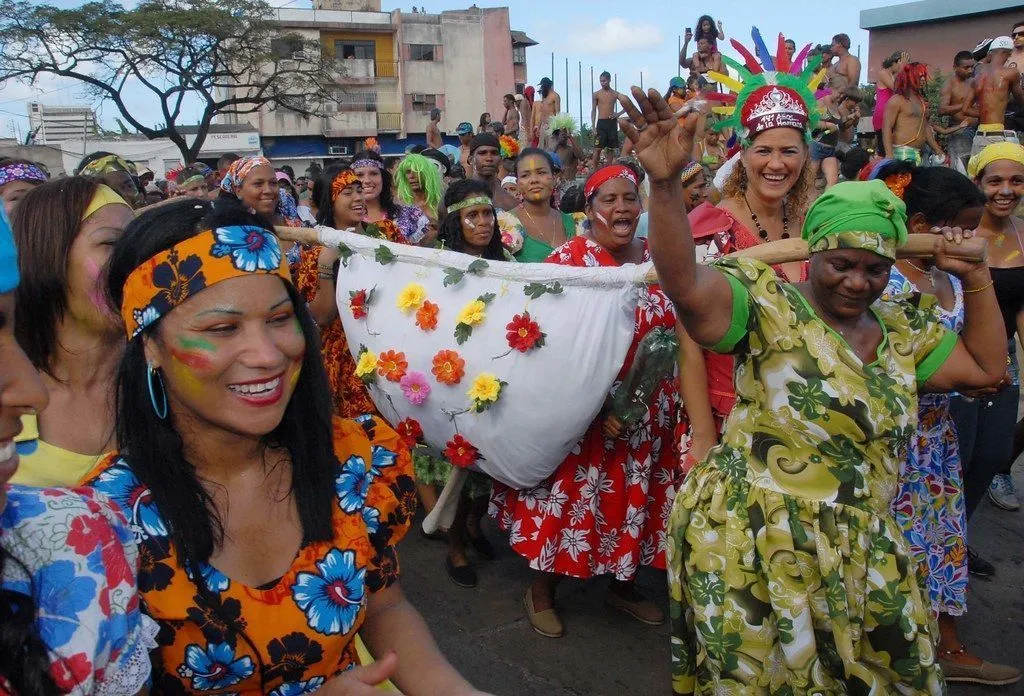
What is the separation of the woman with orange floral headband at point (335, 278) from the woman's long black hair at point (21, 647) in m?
2.49

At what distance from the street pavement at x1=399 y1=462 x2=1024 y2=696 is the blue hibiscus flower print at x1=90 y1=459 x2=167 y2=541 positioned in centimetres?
218

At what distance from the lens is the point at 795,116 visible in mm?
3145

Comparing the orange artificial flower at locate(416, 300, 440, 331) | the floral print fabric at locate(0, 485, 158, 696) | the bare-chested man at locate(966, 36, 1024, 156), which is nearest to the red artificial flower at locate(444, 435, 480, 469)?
the orange artificial flower at locate(416, 300, 440, 331)

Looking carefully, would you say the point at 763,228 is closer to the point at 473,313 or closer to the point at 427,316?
the point at 473,313

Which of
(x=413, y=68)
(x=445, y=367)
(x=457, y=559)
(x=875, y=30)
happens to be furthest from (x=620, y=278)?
(x=413, y=68)

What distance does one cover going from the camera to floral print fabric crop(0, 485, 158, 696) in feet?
3.84

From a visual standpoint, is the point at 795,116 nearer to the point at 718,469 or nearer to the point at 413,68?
the point at 718,469

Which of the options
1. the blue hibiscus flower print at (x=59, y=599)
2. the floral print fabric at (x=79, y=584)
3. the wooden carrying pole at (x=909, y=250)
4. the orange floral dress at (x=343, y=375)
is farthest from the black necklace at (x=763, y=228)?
the blue hibiscus flower print at (x=59, y=599)

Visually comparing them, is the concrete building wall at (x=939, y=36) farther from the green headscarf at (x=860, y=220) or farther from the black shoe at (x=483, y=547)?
the green headscarf at (x=860, y=220)

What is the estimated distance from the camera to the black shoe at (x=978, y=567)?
14.0 ft

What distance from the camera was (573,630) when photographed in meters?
3.85

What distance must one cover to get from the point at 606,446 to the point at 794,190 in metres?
1.31

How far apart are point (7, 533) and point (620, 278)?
233cm

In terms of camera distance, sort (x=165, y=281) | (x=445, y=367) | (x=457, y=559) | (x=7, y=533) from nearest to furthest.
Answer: (x=7, y=533) → (x=165, y=281) → (x=445, y=367) → (x=457, y=559)
